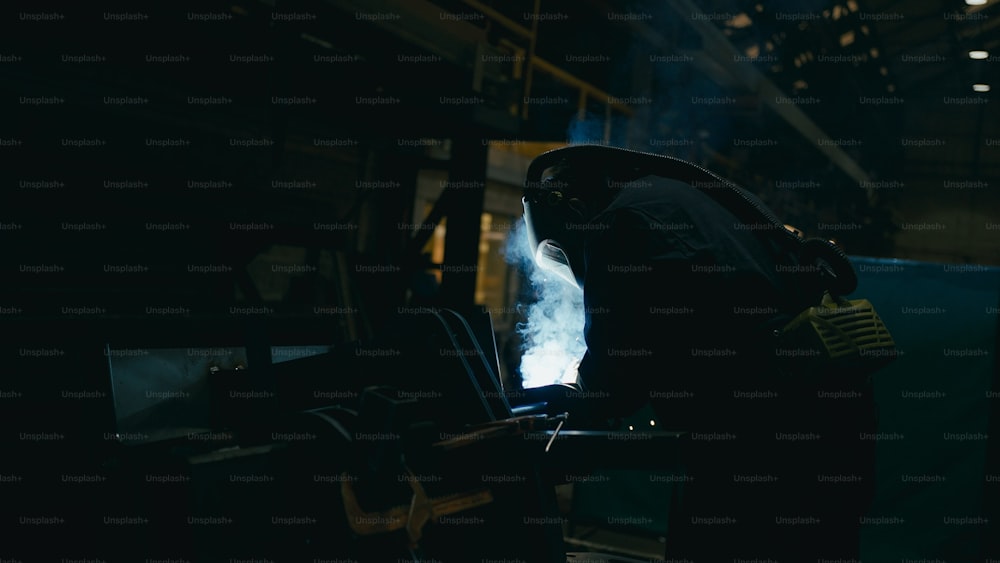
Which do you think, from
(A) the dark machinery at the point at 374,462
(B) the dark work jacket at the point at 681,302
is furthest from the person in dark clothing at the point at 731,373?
(A) the dark machinery at the point at 374,462

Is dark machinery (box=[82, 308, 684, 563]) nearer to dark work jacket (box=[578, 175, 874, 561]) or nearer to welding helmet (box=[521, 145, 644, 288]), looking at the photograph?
dark work jacket (box=[578, 175, 874, 561])

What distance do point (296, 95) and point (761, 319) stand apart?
4952 mm

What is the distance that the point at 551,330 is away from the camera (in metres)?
4.19

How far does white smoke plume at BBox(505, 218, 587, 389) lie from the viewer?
12.8 feet

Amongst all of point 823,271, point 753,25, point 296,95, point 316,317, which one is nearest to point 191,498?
point 823,271

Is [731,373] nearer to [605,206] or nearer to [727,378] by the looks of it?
[727,378]

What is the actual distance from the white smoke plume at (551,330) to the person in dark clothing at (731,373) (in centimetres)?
142

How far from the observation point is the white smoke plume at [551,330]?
390 cm

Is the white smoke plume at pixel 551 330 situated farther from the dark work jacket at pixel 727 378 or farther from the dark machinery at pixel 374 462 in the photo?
the dark work jacket at pixel 727 378

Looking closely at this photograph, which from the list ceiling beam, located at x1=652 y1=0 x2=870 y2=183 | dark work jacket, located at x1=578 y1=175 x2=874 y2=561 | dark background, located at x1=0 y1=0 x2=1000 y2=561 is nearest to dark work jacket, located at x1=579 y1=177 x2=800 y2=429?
dark work jacket, located at x1=578 y1=175 x2=874 y2=561

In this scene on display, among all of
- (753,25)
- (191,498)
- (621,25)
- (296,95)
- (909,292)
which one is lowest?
(191,498)

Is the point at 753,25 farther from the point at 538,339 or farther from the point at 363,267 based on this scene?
the point at 538,339

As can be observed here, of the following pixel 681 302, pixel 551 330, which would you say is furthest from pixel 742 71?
pixel 681 302

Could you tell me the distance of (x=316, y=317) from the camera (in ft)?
16.0
